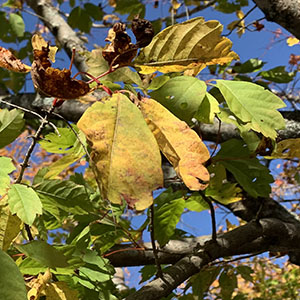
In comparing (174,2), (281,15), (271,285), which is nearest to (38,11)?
(174,2)

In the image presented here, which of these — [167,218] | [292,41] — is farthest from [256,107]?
[292,41]

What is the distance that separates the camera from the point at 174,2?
2248mm

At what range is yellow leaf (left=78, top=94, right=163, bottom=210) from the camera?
30 centimetres

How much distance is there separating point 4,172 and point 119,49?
Answer: 214mm

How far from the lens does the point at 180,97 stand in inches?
16.5

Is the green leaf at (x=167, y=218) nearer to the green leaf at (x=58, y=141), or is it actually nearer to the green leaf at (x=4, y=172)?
the green leaf at (x=58, y=141)

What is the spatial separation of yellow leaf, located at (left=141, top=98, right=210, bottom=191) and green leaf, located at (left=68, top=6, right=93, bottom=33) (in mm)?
1934

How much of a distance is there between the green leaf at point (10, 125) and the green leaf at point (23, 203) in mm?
83

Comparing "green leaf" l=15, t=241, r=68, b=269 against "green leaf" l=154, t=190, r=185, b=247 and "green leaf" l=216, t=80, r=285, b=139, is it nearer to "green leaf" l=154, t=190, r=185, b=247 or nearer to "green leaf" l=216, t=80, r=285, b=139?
"green leaf" l=216, t=80, r=285, b=139

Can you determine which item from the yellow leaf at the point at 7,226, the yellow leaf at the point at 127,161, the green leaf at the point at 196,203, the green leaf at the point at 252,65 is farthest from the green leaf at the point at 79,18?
the yellow leaf at the point at 127,161

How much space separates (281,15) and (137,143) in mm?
839

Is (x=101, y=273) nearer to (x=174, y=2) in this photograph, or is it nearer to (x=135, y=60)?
(x=135, y=60)

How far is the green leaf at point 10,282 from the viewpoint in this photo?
29 centimetres

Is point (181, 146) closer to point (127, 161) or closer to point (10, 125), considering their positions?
point (127, 161)
